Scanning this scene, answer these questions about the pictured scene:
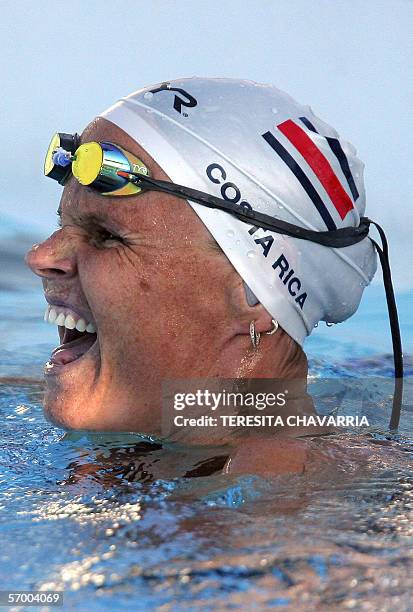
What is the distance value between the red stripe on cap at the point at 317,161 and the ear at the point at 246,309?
17.4 inches

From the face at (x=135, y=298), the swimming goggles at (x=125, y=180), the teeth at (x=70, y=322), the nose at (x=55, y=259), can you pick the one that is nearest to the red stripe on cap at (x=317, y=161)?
the swimming goggles at (x=125, y=180)

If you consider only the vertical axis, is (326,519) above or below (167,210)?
below

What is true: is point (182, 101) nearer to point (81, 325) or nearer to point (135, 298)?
point (135, 298)

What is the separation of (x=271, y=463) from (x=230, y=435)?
405mm

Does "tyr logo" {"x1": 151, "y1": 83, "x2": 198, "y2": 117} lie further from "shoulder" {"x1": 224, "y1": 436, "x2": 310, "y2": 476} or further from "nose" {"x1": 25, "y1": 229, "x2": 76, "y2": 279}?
"shoulder" {"x1": 224, "y1": 436, "x2": 310, "y2": 476}

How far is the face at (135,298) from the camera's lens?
2.47 meters

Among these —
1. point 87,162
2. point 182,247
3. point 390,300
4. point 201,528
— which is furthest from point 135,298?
point 390,300

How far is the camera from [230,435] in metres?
2.63

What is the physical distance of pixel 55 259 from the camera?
2.59 m

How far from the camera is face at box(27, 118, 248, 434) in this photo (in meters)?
2.47

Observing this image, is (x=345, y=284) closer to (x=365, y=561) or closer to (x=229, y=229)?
(x=229, y=229)

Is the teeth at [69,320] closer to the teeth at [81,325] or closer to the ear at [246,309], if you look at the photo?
the teeth at [81,325]

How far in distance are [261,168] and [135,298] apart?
548 mm

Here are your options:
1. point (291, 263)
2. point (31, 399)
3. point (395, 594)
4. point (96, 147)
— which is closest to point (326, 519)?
point (395, 594)
